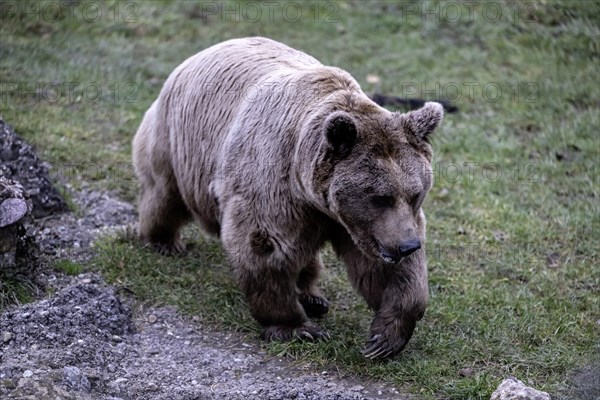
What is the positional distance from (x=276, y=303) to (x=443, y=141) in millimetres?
4147

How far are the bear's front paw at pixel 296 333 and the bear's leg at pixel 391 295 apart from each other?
40 centimetres

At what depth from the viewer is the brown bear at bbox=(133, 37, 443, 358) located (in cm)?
513

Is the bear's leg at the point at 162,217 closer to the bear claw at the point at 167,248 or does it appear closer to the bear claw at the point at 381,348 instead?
the bear claw at the point at 167,248

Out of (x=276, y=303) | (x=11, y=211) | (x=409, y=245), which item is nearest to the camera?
(x=409, y=245)

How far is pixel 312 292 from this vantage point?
6.46 meters

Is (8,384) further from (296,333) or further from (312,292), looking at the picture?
(312,292)

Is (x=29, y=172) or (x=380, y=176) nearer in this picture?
(x=380, y=176)

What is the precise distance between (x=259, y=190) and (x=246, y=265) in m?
0.49

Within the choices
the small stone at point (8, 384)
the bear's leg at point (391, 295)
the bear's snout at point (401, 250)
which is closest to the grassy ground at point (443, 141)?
the bear's leg at point (391, 295)

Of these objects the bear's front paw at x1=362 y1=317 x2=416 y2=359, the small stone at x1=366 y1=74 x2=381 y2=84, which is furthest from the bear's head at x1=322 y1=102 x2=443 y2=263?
the small stone at x1=366 y1=74 x2=381 y2=84

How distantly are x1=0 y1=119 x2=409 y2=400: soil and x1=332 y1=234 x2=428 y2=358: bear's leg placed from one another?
284 millimetres

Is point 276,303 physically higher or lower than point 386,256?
lower

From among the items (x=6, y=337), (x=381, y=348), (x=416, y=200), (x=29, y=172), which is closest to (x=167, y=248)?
(x=29, y=172)

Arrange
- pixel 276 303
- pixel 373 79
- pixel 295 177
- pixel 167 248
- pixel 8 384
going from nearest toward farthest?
pixel 8 384, pixel 295 177, pixel 276 303, pixel 167 248, pixel 373 79
